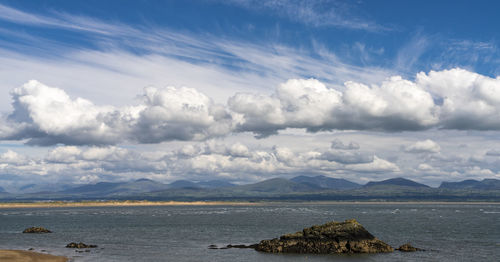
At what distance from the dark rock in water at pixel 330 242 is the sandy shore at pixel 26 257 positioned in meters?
35.4

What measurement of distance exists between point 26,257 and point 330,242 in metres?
52.2

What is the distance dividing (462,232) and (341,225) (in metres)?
52.2

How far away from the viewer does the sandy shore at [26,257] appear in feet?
230

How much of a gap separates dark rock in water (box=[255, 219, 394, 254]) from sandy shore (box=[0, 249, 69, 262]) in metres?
35.4

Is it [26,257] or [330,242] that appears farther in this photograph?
[330,242]

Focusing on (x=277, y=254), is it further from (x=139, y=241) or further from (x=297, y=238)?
(x=139, y=241)

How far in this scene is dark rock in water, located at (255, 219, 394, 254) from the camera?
7862 cm

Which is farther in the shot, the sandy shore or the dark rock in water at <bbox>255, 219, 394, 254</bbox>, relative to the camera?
the dark rock in water at <bbox>255, 219, 394, 254</bbox>

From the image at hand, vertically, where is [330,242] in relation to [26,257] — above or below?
above

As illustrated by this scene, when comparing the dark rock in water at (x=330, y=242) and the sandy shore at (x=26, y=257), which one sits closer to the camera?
the sandy shore at (x=26, y=257)

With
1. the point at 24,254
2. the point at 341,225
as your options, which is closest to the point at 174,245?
the point at 24,254

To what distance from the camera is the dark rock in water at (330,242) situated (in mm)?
78625

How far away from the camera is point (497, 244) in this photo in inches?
3561

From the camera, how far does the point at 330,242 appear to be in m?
79.7
